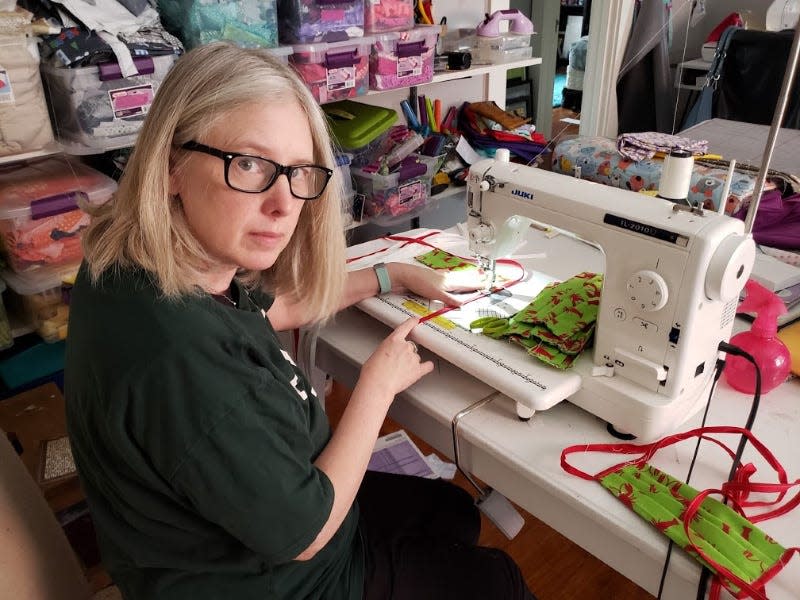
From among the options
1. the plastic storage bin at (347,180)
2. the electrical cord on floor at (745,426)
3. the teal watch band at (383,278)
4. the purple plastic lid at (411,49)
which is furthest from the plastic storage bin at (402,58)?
the electrical cord on floor at (745,426)

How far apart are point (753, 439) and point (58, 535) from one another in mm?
1127

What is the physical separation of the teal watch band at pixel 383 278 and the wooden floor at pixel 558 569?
2.20 feet

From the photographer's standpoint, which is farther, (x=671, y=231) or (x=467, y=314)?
(x=467, y=314)

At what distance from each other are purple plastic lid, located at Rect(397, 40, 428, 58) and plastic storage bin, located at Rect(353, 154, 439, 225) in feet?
1.17

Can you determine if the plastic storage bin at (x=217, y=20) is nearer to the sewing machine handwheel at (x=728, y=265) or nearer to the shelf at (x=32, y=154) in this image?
the shelf at (x=32, y=154)

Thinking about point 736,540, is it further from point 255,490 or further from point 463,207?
point 463,207

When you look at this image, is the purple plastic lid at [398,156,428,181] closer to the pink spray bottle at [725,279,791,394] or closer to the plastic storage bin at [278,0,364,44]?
the plastic storage bin at [278,0,364,44]

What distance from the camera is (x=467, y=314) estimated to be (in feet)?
3.84

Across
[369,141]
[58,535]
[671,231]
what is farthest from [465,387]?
[369,141]

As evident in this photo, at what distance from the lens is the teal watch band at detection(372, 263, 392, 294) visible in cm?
127

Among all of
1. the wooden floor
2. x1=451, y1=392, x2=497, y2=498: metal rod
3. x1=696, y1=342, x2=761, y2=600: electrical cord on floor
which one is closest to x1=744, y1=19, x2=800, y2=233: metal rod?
x1=696, y1=342, x2=761, y2=600: electrical cord on floor

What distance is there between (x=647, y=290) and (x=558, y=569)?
107 centimetres

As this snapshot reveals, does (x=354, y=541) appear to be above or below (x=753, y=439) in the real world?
below

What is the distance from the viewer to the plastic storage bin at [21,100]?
4.65 feet
